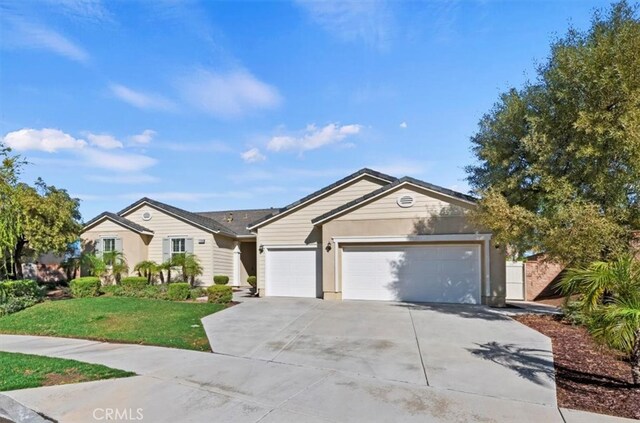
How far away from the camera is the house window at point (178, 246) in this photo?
20.8m

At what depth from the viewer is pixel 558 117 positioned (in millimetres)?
10453

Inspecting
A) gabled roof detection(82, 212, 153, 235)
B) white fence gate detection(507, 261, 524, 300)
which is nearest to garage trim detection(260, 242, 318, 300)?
gabled roof detection(82, 212, 153, 235)

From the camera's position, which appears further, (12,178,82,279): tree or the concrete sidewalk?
(12,178,82,279): tree

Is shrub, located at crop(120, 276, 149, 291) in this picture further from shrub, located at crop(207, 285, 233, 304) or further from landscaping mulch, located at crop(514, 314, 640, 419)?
landscaping mulch, located at crop(514, 314, 640, 419)

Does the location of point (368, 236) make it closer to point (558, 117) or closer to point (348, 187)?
point (348, 187)

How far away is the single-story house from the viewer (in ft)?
46.3

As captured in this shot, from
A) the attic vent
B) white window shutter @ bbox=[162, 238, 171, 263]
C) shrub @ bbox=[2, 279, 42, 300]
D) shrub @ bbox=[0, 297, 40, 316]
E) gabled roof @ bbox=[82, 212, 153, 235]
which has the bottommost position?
shrub @ bbox=[0, 297, 40, 316]

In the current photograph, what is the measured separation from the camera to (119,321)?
11.0 meters

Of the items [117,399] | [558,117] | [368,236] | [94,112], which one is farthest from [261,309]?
[558,117]

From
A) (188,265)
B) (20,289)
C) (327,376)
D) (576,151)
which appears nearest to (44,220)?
(20,289)

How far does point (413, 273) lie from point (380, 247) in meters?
1.59

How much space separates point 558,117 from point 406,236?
20.7ft

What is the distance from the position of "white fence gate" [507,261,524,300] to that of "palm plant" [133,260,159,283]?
17.4m

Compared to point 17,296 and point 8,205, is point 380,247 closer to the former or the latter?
point 8,205
